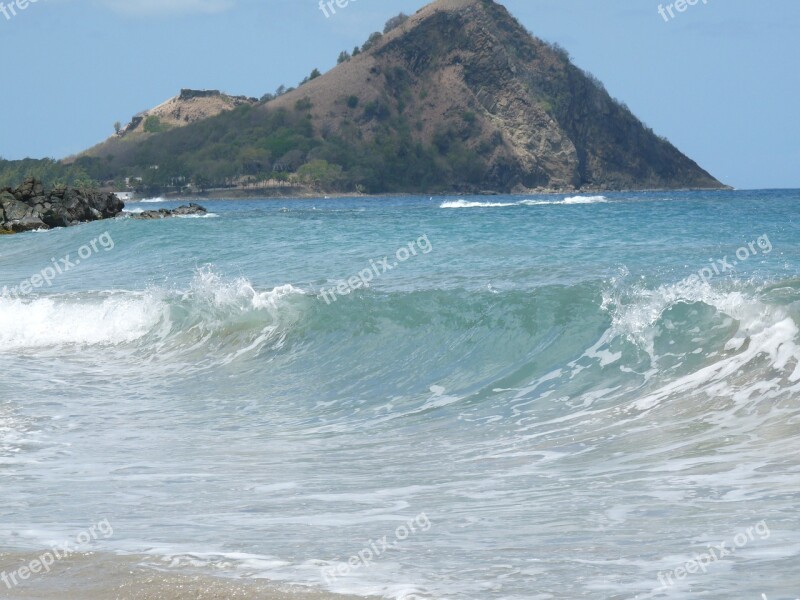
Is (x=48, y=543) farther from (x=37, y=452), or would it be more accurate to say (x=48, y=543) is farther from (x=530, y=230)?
(x=530, y=230)

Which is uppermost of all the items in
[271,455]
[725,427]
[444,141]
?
[444,141]

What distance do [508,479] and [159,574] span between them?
261 centimetres

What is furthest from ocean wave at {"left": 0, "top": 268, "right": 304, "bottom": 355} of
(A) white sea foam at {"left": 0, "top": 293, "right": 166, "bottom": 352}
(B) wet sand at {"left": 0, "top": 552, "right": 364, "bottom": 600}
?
(B) wet sand at {"left": 0, "top": 552, "right": 364, "bottom": 600}

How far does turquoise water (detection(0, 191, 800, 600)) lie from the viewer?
5.30m

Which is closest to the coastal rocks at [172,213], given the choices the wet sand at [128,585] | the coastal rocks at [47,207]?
the coastal rocks at [47,207]

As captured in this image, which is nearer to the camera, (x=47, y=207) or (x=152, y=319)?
(x=152, y=319)

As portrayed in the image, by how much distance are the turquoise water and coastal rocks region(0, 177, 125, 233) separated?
28.1 meters

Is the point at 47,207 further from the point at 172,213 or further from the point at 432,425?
the point at 432,425

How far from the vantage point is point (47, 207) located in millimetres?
48469

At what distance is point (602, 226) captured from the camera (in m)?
30.5

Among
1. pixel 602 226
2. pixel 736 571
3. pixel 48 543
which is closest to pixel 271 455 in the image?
pixel 48 543

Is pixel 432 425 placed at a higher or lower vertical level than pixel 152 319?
lower

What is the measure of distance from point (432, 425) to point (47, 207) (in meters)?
42.8

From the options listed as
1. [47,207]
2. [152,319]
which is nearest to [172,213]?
[47,207]
